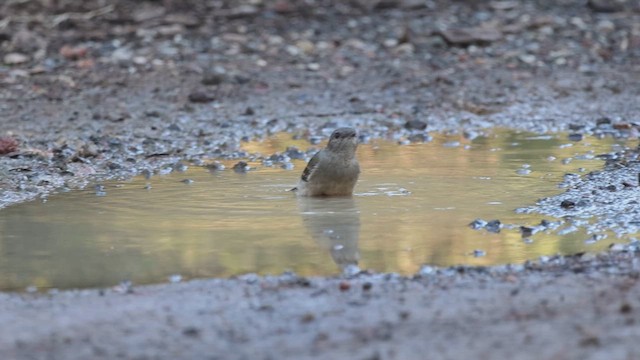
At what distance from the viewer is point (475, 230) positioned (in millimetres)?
6891

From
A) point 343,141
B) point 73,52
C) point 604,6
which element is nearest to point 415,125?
point 343,141

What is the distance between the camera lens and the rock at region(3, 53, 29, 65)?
12.5 m

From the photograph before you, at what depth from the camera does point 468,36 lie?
13.4 meters

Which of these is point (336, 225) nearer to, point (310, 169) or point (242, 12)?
point (310, 169)

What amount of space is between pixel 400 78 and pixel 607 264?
683cm

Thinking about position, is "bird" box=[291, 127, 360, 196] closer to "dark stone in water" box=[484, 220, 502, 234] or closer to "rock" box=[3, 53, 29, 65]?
"dark stone in water" box=[484, 220, 502, 234]

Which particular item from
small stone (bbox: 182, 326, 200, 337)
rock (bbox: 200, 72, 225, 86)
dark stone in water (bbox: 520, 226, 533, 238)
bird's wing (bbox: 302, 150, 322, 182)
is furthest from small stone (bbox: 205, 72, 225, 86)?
small stone (bbox: 182, 326, 200, 337)

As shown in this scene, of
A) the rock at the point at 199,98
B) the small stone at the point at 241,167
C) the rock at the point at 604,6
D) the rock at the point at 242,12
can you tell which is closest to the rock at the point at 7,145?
the small stone at the point at 241,167

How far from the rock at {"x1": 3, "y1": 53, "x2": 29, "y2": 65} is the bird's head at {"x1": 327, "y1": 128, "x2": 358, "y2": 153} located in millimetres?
5418

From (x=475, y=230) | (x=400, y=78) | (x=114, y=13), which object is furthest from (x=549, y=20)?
(x=475, y=230)

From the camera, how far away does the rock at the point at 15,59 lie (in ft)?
40.9

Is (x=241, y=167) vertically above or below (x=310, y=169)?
below

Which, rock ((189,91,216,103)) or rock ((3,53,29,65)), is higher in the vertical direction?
rock ((3,53,29,65))

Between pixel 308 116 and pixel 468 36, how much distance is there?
9.32 ft
